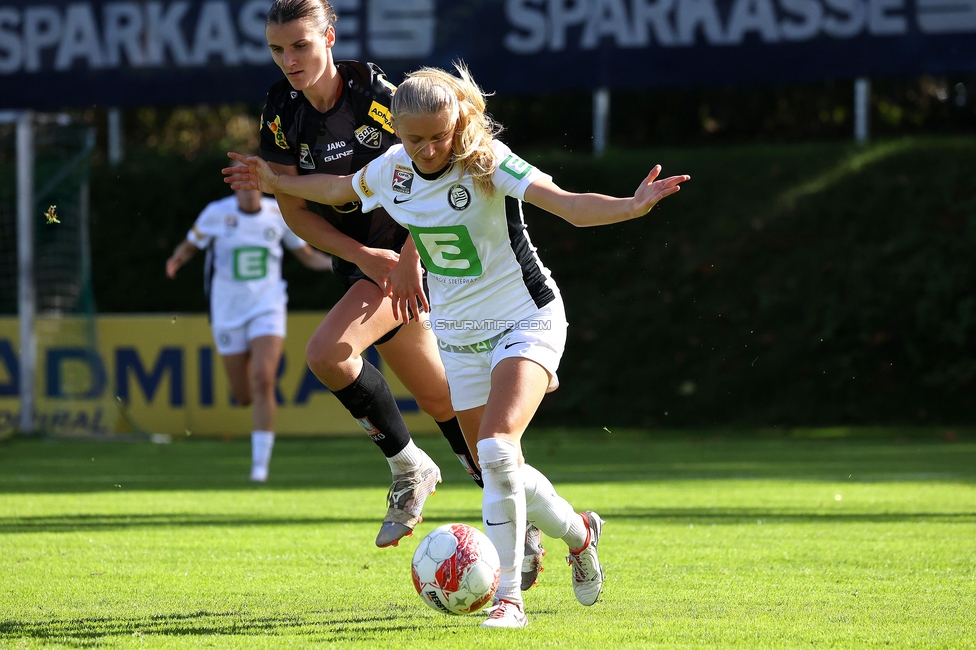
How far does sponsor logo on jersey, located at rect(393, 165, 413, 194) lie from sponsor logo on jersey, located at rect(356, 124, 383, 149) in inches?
33.8

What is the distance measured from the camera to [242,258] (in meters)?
10.8

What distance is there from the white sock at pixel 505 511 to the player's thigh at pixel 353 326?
126 centimetres

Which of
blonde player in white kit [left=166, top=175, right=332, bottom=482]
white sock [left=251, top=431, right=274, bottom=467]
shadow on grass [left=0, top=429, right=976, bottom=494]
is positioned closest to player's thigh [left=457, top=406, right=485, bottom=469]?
shadow on grass [left=0, top=429, right=976, bottom=494]

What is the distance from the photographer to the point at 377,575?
5.39 meters

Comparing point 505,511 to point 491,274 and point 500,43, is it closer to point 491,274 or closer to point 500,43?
point 491,274

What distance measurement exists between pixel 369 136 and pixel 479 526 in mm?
2508

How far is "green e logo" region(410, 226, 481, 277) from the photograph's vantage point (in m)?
4.44

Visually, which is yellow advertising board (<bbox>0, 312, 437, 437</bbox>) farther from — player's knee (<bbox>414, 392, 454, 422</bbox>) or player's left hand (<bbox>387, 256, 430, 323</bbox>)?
player's left hand (<bbox>387, 256, 430, 323</bbox>)

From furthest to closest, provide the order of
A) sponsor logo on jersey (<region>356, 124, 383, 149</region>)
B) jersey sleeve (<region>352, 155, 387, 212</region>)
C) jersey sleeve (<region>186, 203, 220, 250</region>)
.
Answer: jersey sleeve (<region>186, 203, 220, 250</region>) → sponsor logo on jersey (<region>356, 124, 383, 149</region>) → jersey sleeve (<region>352, 155, 387, 212</region>)

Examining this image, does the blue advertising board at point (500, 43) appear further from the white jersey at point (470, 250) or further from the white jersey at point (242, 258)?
the white jersey at point (470, 250)

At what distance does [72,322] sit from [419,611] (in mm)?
10893

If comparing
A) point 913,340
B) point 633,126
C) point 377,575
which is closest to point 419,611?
point 377,575

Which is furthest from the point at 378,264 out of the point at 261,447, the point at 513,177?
the point at 261,447

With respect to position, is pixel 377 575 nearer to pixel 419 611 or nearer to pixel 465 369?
pixel 419 611
